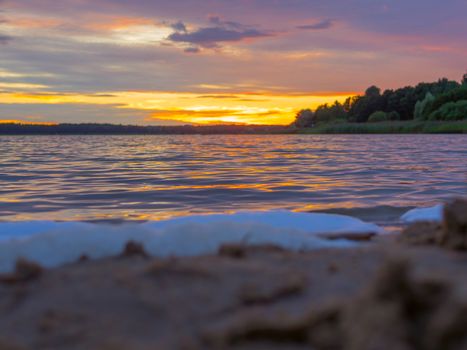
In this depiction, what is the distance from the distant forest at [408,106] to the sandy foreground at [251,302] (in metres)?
60.3

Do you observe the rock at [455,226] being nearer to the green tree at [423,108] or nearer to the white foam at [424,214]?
the white foam at [424,214]

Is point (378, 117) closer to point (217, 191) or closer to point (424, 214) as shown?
point (217, 191)

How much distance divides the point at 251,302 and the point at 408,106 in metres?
82.9

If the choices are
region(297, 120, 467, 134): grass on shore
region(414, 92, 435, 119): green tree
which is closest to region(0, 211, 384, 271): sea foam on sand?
region(297, 120, 467, 134): grass on shore

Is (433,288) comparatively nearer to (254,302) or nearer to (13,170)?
(254,302)

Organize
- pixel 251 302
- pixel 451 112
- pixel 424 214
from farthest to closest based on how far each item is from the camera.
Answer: pixel 451 112 → pixel 424 214 → pixel 251 302

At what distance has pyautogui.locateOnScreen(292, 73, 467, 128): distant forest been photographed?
197 feet

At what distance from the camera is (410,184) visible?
8984mm

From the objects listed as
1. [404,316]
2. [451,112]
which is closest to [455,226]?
[404,316]

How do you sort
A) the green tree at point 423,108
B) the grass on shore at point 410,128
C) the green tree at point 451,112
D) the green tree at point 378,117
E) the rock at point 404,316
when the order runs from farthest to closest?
1. the green tree at point 378,117
2. the green tree at point 423,108
3. the green tree at point 451,112
4. the grass on shore at point 410,128
5. the rock at point 404,316

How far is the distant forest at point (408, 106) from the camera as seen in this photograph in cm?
6016

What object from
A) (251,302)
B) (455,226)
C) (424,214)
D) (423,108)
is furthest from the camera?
(423,108)

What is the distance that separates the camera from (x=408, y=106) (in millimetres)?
79938

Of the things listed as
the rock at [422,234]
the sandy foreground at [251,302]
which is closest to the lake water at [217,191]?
the rock at [422,234]
